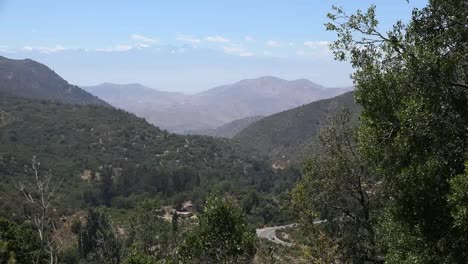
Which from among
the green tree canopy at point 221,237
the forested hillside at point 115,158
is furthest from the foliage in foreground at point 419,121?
the forested hillside at point 115,158

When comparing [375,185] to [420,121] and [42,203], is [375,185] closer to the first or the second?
[420,121]

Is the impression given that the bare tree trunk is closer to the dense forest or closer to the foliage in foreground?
the dense forest

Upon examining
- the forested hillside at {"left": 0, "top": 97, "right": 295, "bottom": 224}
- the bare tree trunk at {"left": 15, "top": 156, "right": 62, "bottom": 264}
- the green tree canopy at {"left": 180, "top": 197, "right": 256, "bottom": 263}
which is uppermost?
the bare tree trunk at {"left": 15, "top": 156, "right": 62, "bottom": 264}

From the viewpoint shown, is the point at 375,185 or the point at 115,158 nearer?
the point at 375,185

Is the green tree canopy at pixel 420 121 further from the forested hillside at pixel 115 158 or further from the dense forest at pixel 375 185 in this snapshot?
the forested hillside at pixel 115 158

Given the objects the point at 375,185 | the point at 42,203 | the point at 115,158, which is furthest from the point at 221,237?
the point at 115,158

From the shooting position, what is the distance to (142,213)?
36781 millimetres

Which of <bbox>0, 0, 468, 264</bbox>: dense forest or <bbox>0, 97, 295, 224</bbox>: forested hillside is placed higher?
<bbox>0, 0, 468, 264</bbox>: dense forest

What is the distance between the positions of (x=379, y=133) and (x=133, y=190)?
109226 mm

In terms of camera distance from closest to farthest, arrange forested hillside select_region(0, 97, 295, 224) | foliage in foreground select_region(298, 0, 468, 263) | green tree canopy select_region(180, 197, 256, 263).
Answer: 1. foliage in foreground select_region(298, 0, 468, 263)
2. green tree canopy select_region(180, 197, 256, 263)
3. forested hillside select_region(0, 97, 295, 224)

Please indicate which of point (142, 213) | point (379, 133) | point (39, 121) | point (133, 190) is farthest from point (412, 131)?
point (39, 121)

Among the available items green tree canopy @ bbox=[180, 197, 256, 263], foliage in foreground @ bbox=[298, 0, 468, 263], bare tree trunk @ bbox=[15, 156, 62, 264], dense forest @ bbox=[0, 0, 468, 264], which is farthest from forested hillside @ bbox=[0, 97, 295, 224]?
foliage in foreground @ bbox=[298, 0, 468, 263]

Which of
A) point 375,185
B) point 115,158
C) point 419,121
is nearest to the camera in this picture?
point 419,121

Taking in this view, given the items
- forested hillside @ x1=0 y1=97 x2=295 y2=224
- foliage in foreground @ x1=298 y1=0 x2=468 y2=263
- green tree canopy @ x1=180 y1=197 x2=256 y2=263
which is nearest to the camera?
foliage in foreground @ x1=298 y1=0 x2=468 y2=263
